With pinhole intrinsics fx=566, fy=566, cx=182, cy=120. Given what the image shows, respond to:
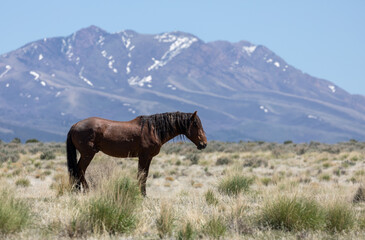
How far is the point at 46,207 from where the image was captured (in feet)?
37.3

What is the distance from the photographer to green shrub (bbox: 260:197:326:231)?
9.97m

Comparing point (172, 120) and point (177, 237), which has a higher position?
point (172, 120)

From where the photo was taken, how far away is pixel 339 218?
1007cm

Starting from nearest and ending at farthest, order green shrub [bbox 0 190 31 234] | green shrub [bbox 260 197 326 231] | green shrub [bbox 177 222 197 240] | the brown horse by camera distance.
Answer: green shrub [bbox 0 190 31 234] → green shrub [bbox 177 222 197 240] → green shrub [bbox 260 197 326 231] → the brown horse

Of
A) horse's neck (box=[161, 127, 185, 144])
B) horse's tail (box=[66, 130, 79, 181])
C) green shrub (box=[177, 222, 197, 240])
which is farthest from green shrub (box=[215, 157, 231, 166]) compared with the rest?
green shrub (box=[177, 222, 197, 240])

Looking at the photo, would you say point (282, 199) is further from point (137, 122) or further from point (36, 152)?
point (36, 152)

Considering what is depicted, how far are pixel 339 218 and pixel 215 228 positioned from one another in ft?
7.87

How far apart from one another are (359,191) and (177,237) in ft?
26.0

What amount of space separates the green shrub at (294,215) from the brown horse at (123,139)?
3655 mm

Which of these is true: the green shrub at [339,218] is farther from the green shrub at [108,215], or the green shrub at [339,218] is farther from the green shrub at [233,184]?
the green shrub at [233,184]

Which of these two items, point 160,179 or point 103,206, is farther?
point 160,179

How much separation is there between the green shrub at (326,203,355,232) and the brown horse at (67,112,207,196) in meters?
4.19

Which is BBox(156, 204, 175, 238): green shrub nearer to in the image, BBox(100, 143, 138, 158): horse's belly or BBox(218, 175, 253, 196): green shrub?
BBox(100, 143, 138, 158): horse's belly

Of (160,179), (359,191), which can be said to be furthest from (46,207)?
(160,179)
